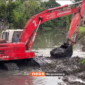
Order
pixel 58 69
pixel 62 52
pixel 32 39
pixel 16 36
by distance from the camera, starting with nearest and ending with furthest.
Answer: pixel 58 69 < pixel 32 39 < pixel 16 36 < pixel 62 52

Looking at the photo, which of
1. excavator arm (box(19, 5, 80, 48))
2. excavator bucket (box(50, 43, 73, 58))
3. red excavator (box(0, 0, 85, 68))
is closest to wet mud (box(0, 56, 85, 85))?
excavator bucket (box(50, 43, 73, 58))

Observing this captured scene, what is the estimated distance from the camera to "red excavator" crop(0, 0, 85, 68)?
11.7 meters

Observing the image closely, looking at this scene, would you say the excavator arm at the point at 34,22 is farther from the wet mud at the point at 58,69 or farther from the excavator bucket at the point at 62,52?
the excavator bucket at the point at 62,52

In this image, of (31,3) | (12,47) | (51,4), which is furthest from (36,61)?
(51,4)

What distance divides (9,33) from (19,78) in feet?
10.5

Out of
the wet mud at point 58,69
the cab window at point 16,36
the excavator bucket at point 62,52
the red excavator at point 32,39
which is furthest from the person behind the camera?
the excavator bucket at point 62,52

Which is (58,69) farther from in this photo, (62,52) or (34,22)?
(34,22)

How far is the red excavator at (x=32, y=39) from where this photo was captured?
1173 centimetres

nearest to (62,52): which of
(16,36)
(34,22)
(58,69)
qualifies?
(58,69)

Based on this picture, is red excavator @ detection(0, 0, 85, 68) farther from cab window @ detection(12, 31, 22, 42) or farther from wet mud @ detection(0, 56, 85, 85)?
wet mud @ detection(0, 56, 85, 85)

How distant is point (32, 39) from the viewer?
1269cm

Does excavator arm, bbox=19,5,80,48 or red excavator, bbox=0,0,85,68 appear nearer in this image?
Answer: red excavator, bbox=0,0,85,68

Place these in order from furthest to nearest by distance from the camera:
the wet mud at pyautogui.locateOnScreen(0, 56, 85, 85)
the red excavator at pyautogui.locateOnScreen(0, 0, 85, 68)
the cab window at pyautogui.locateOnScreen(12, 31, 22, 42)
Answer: the cab window at pyautogui.locateOnScreen(12, 31, 22, 42)
the red excavator at pyautogui.locateOnScreen(0, 0, 85, 68)
the wet mud at pyautogui.locateOnScreen(0, 56, 85, 85)

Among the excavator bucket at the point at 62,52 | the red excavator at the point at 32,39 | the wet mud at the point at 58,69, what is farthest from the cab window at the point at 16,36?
the excavator bucket at the point at 62,52
